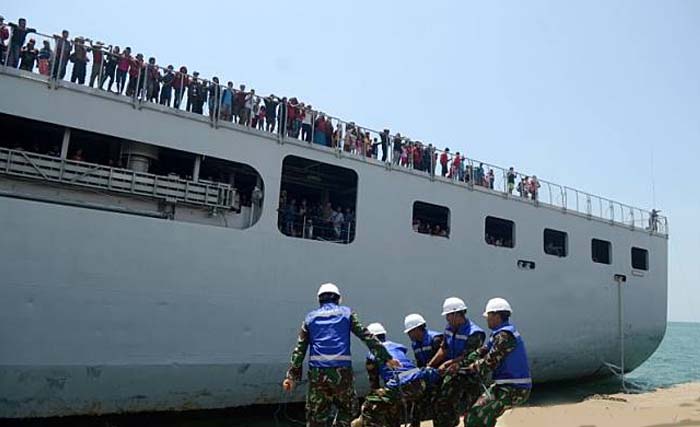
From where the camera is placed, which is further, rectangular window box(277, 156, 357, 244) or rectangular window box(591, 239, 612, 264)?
rectangular window box(591, 239, 612, 264)

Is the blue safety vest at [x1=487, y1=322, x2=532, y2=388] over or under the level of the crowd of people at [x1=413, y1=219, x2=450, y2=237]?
under

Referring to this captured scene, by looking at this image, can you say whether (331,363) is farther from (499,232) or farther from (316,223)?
(499,232)

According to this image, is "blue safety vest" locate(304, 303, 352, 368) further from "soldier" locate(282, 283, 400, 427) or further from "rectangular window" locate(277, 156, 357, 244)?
"rectangular window" locate(277, 156, 357, 244)

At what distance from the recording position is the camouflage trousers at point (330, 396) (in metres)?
5.02

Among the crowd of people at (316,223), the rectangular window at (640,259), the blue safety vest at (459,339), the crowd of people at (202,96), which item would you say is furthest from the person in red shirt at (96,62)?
the rectangular window at (640,259)

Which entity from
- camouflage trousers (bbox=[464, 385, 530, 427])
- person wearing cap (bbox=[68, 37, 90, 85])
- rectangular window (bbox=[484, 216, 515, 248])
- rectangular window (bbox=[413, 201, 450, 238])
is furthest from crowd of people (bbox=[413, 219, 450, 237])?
camouflage trousers (bbox=[464, 385, 530, 427])

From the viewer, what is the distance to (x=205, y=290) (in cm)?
905

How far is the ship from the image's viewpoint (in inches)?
310

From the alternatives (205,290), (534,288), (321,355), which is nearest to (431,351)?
(321,355)

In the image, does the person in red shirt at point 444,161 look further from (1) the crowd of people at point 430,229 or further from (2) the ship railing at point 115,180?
(2) the ship railing at point 115,180

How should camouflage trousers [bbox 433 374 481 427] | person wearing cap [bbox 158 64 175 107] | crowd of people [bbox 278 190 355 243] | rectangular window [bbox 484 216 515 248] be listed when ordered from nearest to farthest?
camouflage trousers [bbox 433 374 481 427], person wearing cap [bbox 158 64 175 107], crowd of people [bbox 278 190 355 243], rectangular window [bbox 484 216 515 248]

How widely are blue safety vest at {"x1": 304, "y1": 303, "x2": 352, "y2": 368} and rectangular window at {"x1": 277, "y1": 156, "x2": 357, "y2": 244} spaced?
5331mm

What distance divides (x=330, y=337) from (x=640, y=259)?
1703 centimetres

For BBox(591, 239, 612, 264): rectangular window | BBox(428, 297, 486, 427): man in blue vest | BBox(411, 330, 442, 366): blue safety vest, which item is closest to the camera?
BBox(428, 297, 486, 427): man in blue vest
